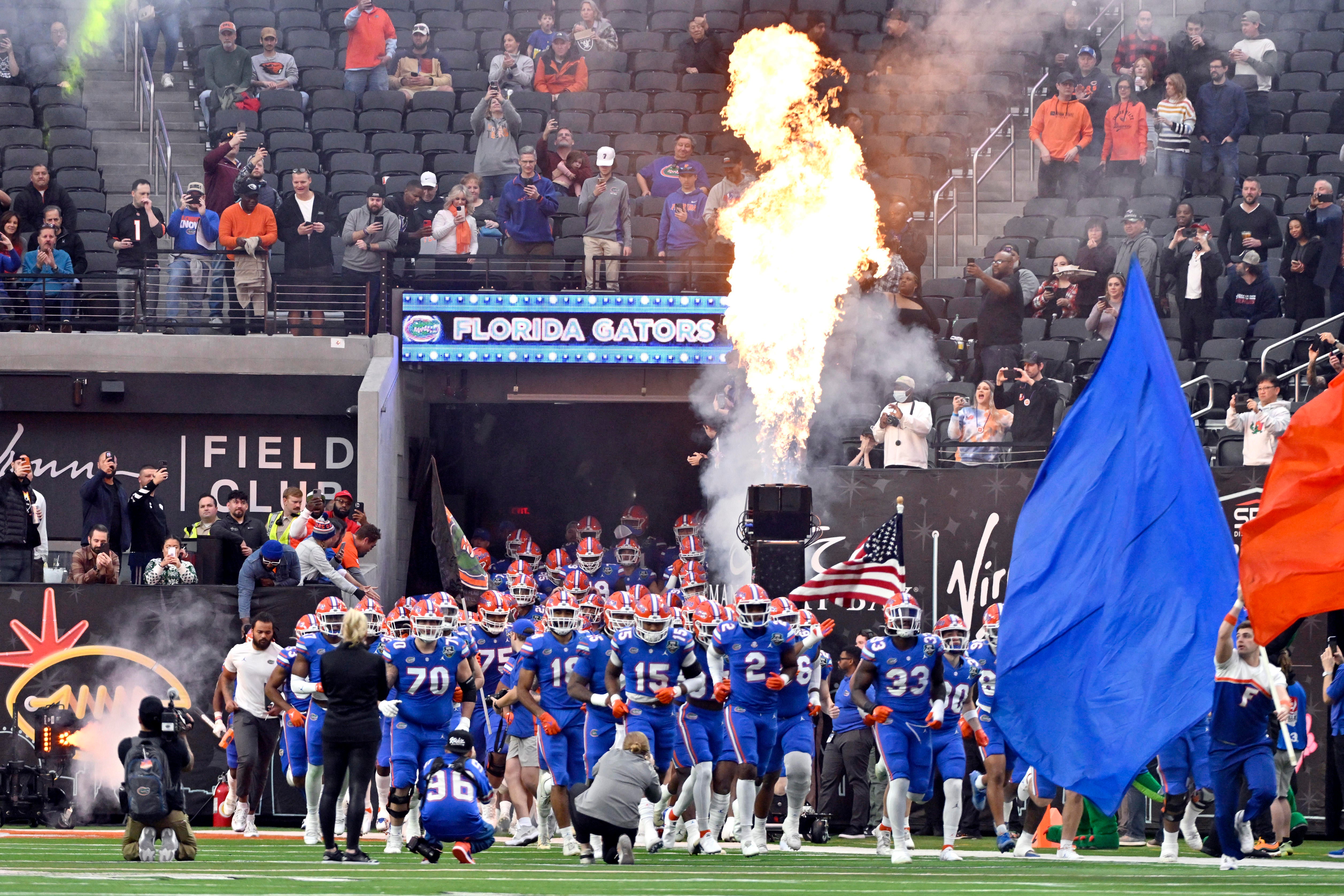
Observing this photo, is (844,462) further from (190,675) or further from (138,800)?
(138,800)

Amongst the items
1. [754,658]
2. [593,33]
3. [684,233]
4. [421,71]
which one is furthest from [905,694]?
[593,33]

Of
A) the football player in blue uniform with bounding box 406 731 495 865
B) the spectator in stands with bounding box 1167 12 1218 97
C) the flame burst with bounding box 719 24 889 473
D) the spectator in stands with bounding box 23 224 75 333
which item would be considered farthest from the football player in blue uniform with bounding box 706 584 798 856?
the spectator in stands with bounding box 1167 12 1218 97

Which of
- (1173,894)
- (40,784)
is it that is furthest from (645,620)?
(40,784)

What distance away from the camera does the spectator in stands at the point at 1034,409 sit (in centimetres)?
1867

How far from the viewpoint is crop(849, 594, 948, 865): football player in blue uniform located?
13992 mm

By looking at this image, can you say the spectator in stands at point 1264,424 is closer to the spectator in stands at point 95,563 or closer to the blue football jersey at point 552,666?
the blue football jersey at point 552,666

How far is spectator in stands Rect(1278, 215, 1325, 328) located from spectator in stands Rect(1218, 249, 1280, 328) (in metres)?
0.18

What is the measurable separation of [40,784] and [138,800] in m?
5.35

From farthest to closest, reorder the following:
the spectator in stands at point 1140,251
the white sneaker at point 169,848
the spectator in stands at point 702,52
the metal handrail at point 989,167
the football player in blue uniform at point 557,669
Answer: the spectator in stands at point 702,52 < the metal handrail at point 989,167 < the spectator in stands at point 1140,251 < the football player in blue uniform at point 557,669 < the white sneaker at point 169,848

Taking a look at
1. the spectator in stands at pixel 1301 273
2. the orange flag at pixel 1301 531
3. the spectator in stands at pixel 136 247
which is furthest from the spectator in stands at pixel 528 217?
the orange flag at pixel 1301 531

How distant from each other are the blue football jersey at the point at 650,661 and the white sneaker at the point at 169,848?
3368mm

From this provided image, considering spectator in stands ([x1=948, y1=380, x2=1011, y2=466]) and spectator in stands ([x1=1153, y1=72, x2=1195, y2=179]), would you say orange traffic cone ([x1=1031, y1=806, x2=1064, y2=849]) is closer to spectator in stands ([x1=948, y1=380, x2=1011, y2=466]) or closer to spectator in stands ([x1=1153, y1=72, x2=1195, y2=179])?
spectator in stands ([x1=948, y1=380, x2=1011, y2=466])

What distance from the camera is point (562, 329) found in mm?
20719

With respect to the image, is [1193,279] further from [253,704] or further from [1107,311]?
[253,704]
